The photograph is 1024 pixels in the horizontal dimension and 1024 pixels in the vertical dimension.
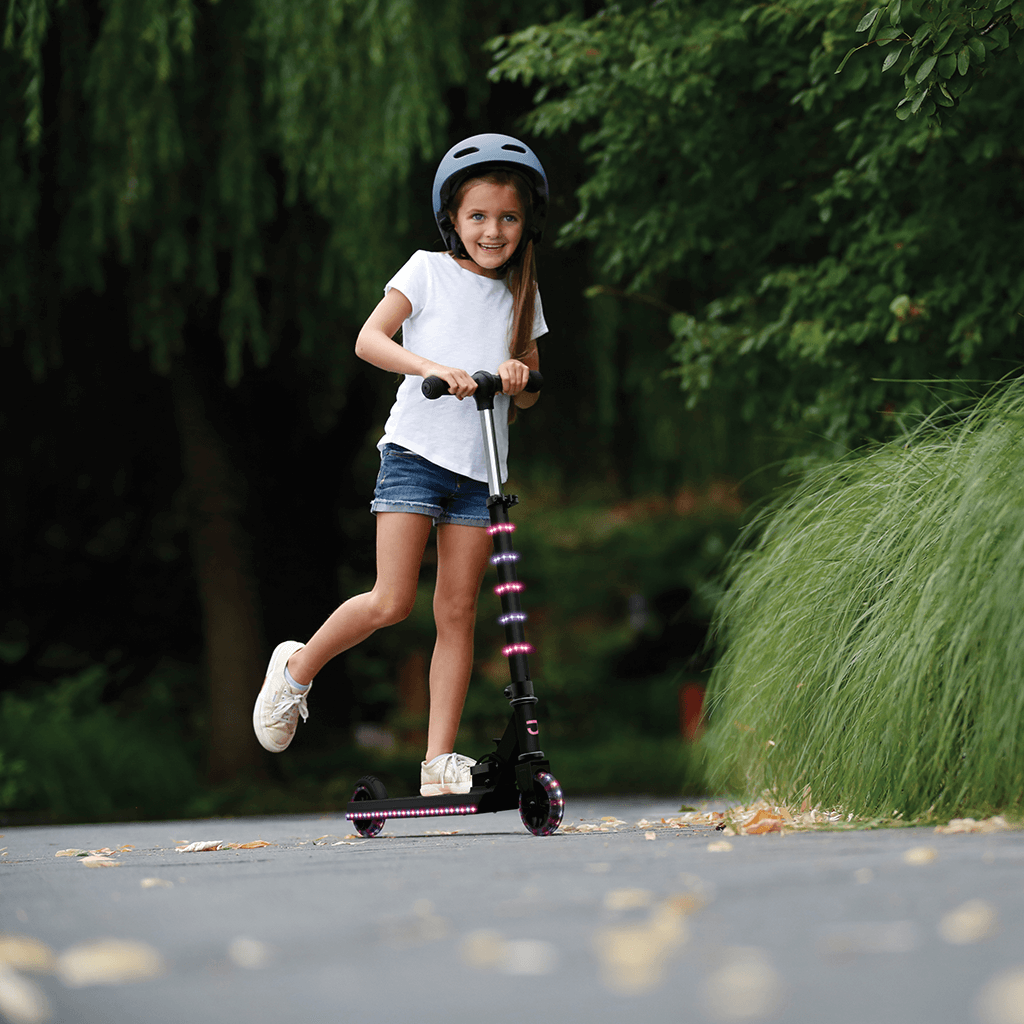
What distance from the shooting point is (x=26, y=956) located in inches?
64.8

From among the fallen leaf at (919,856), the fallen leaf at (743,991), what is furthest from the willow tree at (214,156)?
the fallen leaf at (743,991)

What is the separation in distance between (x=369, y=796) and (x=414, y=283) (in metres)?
1.46

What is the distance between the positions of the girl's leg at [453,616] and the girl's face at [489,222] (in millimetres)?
754

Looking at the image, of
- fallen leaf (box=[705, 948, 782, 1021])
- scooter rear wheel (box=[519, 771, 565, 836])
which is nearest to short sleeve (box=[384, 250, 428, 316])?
scooter rear wheel (box=[519, 771, 565, 836])

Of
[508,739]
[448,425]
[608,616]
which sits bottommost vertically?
[608,616]

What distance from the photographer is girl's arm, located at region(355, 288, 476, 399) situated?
3346 mm

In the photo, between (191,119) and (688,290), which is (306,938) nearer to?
(191,119)

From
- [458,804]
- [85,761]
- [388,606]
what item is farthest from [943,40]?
[85,761]

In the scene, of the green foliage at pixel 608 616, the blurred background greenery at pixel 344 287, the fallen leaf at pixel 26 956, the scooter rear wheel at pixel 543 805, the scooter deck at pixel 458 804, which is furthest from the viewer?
the green foliage at pixel 608 616

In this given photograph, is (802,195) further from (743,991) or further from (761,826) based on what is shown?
(743,991)

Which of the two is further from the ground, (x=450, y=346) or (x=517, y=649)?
(x=450, y=346)

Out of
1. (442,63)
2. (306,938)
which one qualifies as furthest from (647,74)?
(306,938)

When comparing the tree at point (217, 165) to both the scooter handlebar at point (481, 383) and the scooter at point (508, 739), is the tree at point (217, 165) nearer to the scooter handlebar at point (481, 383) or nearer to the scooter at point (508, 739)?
the scooter handlebar at point (481, 383)

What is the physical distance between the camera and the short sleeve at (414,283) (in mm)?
3721
